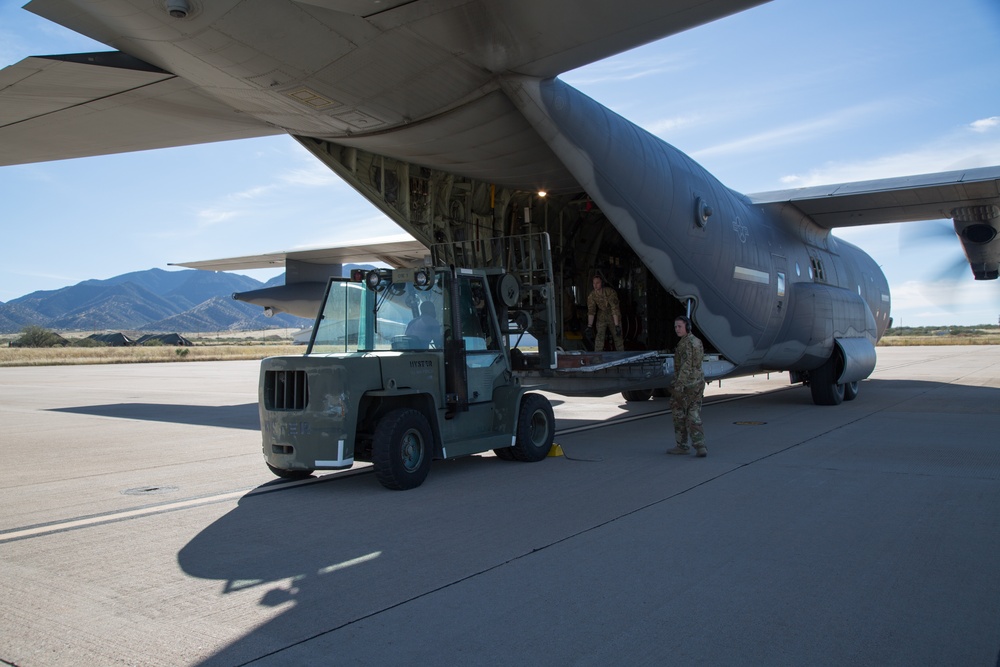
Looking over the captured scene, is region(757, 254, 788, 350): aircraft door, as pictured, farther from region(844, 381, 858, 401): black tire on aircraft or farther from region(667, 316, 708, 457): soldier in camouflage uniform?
region(667, 316, 708, 457): soldier in camouflage uniform

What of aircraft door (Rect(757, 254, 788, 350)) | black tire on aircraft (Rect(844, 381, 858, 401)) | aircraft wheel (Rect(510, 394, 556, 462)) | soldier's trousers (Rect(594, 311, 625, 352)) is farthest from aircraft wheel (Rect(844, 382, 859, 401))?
aircraft wheel (Rect(510, 394, 556, 462))

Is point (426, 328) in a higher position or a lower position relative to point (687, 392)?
higher

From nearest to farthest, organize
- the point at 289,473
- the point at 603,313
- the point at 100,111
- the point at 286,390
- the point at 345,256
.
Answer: the point at 286,390 → the point at 289,473 → the point at 100,111 → the point at 603,313 → the point at 345,256

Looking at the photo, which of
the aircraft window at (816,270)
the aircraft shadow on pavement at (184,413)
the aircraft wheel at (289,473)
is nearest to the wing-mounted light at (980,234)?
the aircraft window at (816,270)

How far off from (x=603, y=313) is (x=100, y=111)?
7.72 metres

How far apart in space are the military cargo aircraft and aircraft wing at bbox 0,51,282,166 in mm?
35

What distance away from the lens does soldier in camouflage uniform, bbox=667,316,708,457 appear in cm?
852

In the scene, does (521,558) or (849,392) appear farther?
(849,392)

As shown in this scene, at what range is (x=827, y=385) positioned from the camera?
14367mm

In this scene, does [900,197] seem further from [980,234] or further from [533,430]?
[533,430]

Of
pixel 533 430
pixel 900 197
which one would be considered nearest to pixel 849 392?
pixel 900 197

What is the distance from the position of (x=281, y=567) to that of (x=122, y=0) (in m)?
4.45

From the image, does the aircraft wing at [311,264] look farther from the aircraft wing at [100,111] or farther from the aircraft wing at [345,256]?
the aircraft wing at [100,111]

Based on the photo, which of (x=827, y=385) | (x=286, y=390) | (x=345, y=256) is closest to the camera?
(x=286, y=390)
